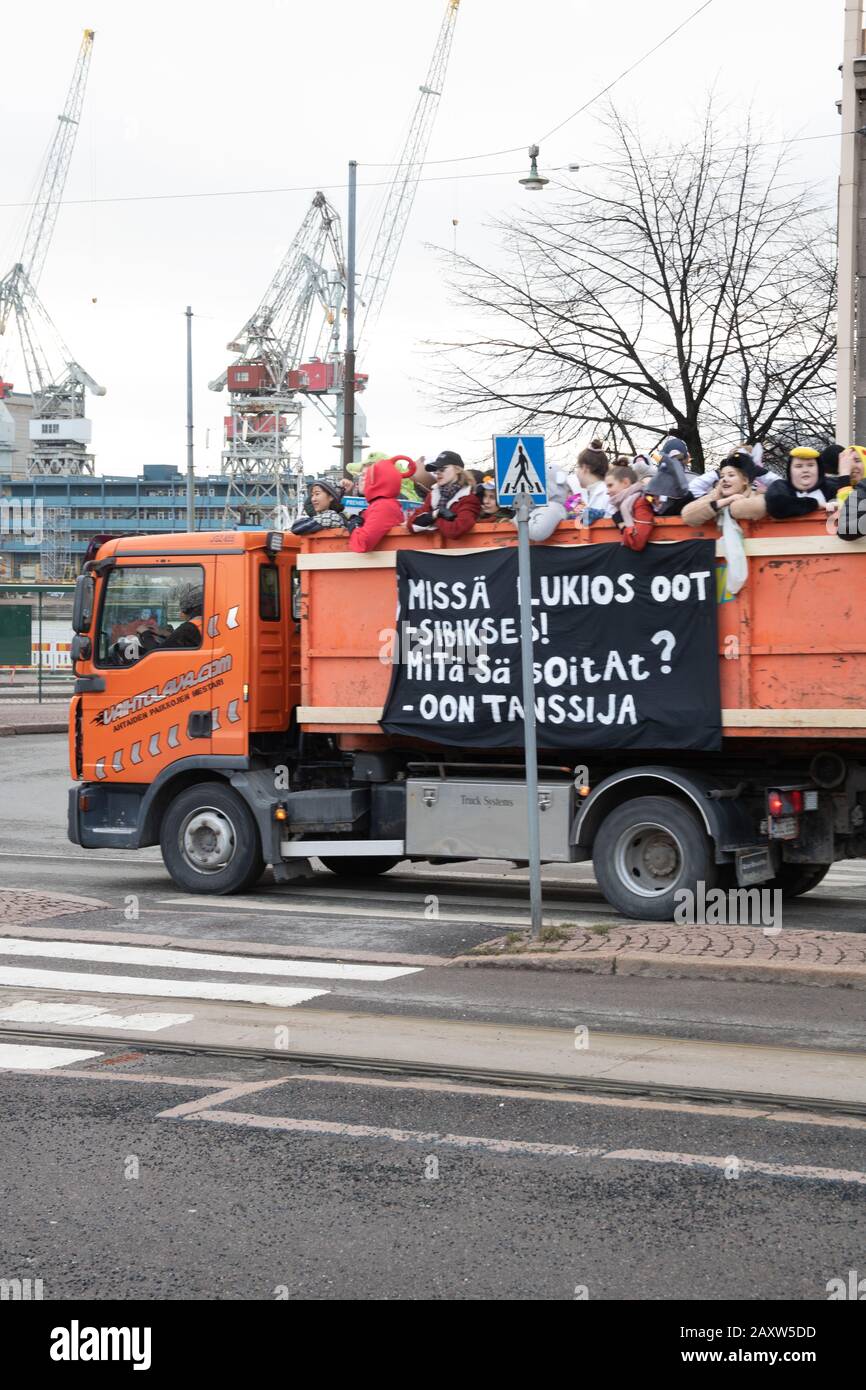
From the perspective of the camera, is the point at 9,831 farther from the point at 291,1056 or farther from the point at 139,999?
the point at 291,1056

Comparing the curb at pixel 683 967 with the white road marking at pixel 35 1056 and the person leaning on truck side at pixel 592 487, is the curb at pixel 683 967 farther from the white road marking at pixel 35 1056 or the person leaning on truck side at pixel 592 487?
the person leaning on truck side at pixel 592 487

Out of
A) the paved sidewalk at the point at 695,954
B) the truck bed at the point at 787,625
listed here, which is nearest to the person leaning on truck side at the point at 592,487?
the truck bed at the point at 787,625

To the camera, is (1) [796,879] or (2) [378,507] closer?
(2) [378,507]

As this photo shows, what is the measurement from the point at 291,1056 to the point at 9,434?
193 meters

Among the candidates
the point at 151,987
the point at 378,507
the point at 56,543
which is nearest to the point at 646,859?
the point at 378,507

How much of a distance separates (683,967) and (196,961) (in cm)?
283

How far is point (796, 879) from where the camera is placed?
12688 mm

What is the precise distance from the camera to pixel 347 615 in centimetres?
1251

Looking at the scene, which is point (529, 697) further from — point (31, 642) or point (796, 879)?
point (31, 642)

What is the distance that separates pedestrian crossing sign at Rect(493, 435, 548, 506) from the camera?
33.2 ft

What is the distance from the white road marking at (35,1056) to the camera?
7.45m

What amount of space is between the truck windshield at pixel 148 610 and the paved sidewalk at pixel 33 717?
1814 centimetres

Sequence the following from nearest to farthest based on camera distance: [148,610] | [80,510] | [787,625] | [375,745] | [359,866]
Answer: [787,625] < [375,745] < [148,610] < [359,866] < [80,510]

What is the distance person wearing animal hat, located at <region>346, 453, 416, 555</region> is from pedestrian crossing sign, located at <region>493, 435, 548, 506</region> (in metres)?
2.13
